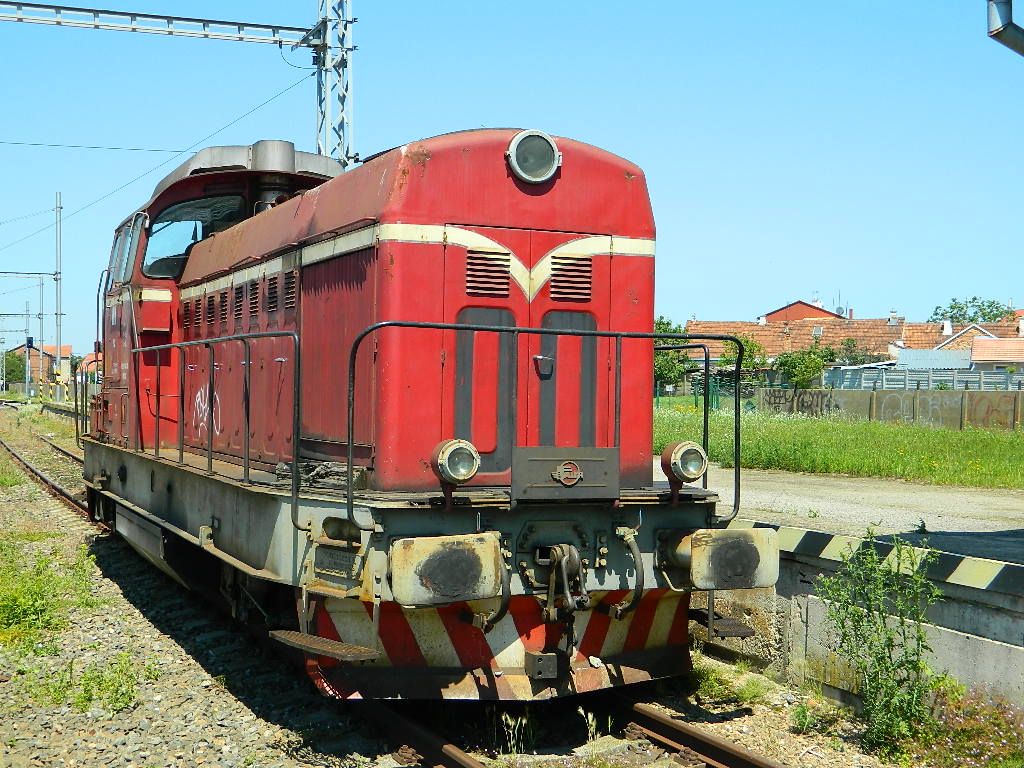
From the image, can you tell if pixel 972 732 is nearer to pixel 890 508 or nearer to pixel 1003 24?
pixel 1003 24

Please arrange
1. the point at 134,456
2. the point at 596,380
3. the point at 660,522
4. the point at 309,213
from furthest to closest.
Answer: the point at 134,456 → the point at 309,213 → the point at 596,380 → the point at 660,522

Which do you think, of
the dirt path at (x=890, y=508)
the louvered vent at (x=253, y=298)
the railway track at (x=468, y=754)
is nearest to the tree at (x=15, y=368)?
the dirt path at (x=890, y=508)

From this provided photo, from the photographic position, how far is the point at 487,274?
562 cm

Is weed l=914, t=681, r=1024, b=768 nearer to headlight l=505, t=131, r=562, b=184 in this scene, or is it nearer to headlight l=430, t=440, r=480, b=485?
headlight l=430, t=440, r=480, b=485

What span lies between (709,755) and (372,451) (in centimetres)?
224

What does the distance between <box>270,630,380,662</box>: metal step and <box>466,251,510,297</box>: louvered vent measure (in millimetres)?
1921

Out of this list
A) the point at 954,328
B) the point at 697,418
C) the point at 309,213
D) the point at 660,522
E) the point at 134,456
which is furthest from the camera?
the point at 954,328

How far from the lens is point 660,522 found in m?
5.46

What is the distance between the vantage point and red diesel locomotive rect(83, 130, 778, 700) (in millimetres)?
4961

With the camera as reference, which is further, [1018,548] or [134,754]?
[1018,548]

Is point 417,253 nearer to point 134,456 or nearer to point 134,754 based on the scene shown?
point 134,754

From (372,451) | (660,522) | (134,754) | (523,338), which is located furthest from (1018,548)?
(134,754)

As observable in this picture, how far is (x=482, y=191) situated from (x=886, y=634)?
308 centimetres

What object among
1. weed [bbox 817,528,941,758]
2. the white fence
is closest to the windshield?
weed [bbox 817,528,941,758]
